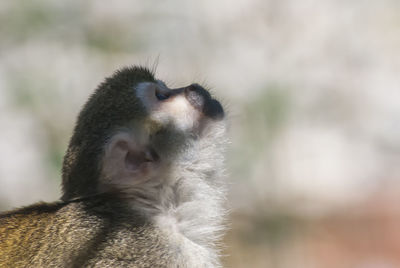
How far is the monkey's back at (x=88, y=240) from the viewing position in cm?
295

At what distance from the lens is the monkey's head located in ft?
10.1

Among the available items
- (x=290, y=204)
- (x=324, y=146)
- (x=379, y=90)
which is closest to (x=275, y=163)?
(x=290, y=204)

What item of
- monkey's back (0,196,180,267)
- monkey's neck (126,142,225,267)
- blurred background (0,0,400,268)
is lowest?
monkey's back (0,196,180,267)

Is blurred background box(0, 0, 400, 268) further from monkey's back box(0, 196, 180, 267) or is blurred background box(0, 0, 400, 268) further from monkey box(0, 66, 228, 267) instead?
monkey's back box(0, 196, 180, 267)

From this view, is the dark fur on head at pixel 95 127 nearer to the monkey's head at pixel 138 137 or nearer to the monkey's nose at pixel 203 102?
the monkey's head at pixel 138 137

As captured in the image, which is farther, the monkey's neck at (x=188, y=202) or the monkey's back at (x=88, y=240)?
the monkey's neck at (x=188, y=202)

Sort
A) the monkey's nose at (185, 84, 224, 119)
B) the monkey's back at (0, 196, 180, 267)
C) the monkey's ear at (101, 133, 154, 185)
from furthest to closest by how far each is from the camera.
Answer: the monkey's nose at (185, 84, 224, 119), the monkey's ear at (101, 133, 154, 185), the monkey's back at (0, 196, 180, 267)

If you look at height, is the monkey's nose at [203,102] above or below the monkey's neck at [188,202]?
above

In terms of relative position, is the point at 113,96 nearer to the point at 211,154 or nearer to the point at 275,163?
the point at 211,154

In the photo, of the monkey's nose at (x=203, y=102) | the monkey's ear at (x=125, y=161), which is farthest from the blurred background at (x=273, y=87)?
the monkey's ear at (x=125, y=161)

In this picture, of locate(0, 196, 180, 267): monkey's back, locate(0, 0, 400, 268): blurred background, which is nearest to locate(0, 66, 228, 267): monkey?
locate(0, 196, 180, 267): monkey's back

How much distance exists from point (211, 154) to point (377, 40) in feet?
11.3

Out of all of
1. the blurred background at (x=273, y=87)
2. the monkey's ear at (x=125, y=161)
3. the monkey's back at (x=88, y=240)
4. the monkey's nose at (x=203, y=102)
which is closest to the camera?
the monkey's back at (x=88, y=240)

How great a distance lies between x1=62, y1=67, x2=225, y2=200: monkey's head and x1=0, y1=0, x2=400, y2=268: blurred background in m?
1.80
